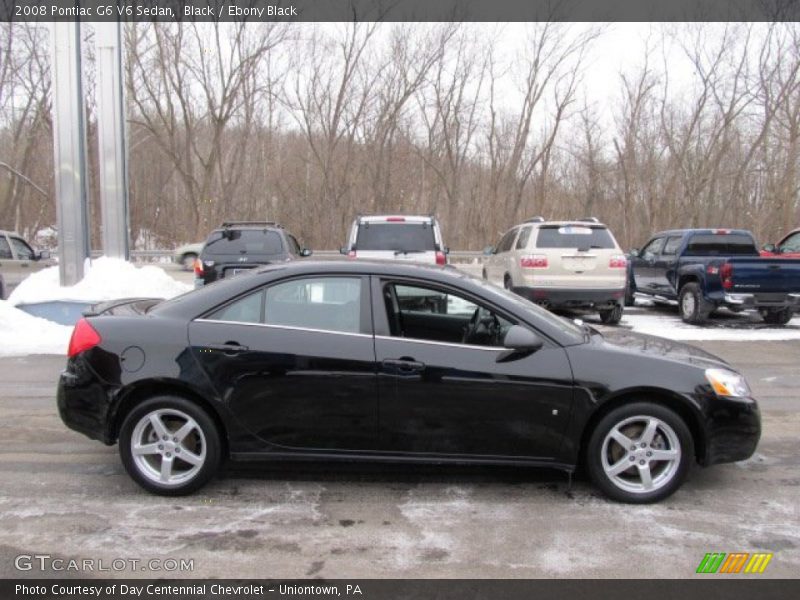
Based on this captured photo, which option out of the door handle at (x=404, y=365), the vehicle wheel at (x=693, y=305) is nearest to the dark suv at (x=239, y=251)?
the door handle at (x=404, y=365)

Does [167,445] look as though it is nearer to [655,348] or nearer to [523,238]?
[655,348]

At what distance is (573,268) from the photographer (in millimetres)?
10734

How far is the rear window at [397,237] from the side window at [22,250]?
727cm

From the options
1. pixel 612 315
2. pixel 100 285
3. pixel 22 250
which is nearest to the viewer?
pixel 100 285

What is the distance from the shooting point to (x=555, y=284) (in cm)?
1073

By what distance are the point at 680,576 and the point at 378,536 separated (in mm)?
1547

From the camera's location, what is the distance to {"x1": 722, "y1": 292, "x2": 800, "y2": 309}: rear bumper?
1065 centimetres

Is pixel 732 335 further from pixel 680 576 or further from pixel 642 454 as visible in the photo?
pixel 680 576

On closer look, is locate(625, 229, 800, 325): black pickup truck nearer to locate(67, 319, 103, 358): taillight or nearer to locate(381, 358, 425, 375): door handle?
locate(381, 358, 425, 375): door handle

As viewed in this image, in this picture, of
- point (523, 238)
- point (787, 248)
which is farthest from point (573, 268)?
point (787, 248)

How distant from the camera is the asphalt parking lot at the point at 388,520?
329 cm

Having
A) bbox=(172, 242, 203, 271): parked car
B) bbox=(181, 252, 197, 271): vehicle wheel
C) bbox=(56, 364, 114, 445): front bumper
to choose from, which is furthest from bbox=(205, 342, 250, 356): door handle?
bbox=(181, 252, 197, 271): vehicle wheel

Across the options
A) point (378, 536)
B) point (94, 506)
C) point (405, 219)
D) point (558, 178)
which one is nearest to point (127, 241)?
point (405, 219)

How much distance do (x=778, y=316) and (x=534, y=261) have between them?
475 centimetres
